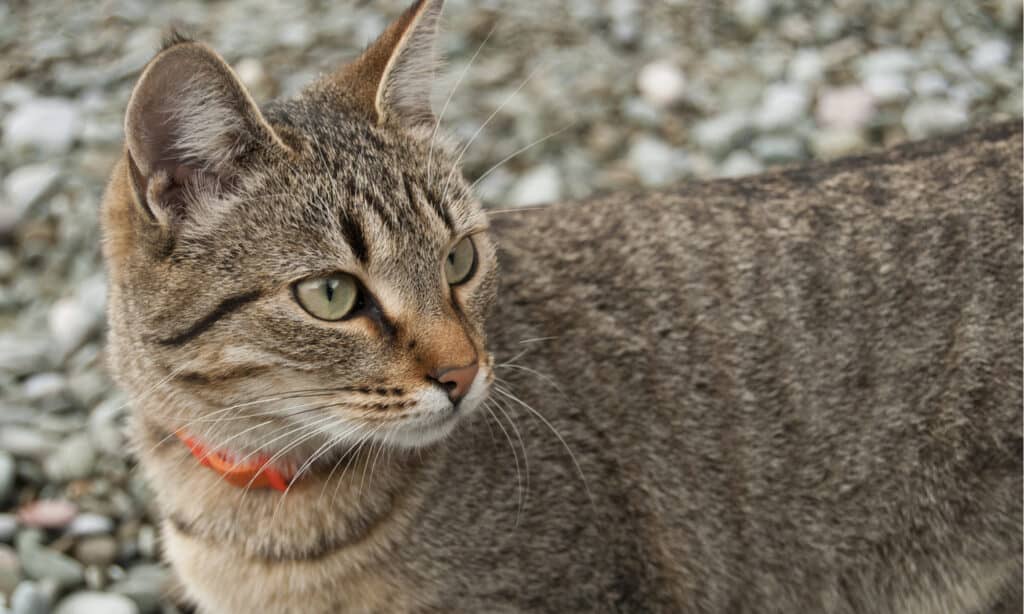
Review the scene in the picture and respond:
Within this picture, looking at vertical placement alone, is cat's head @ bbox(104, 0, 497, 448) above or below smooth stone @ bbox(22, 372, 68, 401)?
above

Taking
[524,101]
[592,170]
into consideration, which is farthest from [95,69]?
[592,170]

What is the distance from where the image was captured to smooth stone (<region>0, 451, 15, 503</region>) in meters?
3.33

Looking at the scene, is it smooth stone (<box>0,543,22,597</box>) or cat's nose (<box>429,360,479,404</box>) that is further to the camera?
smooth stone (<box>0,543,22,597</box>)

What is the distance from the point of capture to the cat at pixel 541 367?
2.25 m

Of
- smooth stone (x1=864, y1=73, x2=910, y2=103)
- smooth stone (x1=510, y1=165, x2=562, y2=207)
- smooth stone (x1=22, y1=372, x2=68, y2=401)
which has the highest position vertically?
smooth stone (x1=22, y1=372, x2=68, y2=401)

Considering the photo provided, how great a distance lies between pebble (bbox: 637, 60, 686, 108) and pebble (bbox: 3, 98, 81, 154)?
2550 millimetres

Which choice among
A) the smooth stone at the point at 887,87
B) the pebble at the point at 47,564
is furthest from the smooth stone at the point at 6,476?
the smooth stone at the point at 887,87

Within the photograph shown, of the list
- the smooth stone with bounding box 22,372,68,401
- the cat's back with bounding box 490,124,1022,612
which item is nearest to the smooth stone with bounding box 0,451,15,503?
the smooth stone with bounding box 22,372,68,401

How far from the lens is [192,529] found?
2646 mm

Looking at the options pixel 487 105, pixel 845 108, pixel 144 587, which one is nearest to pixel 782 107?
pixel 845 108

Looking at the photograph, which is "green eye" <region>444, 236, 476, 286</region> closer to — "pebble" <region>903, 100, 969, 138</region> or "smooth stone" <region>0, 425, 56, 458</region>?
"smooth stone" <region>0, 425, 56, 458</region>

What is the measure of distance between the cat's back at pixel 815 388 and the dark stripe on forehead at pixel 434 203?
50 centimetres

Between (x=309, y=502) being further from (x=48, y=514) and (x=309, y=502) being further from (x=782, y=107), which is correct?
(x=782, y=107)

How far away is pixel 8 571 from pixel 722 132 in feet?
10.6
